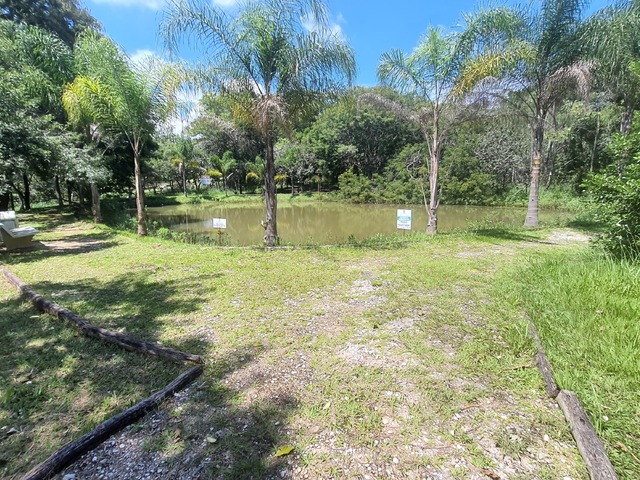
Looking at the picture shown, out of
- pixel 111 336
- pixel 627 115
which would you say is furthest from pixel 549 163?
pixel 111 336

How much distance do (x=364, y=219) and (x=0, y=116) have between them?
13.2 metres

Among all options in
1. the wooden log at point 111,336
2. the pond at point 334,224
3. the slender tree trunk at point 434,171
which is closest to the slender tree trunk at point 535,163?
the pond at point 334,224

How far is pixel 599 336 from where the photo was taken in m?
2.62

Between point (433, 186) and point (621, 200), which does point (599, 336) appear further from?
point (433, 186)

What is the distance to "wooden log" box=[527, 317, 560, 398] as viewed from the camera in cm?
213

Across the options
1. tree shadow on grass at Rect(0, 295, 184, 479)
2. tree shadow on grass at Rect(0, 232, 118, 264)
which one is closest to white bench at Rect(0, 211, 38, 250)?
tree shadow on grass at Rect(0, 232, 118, 264)

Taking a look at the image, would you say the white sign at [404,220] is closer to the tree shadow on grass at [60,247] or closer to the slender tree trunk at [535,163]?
the slender tree trunk at [535,163]

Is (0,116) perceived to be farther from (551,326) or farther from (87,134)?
(551,326)

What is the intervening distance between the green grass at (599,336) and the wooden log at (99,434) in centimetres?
264

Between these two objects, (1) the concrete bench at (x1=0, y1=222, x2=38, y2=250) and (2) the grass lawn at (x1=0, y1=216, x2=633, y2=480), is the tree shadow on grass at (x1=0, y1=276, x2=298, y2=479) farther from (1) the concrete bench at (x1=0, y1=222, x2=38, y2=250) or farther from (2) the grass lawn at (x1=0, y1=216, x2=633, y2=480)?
(1) the concrete bench at (x1=0, y1=222, x2=38, y2=250)

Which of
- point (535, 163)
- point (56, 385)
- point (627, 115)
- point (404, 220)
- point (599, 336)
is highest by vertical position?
point (627, 115)

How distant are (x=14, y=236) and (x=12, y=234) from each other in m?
0.05

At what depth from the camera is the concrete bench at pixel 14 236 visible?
6345 millimetres

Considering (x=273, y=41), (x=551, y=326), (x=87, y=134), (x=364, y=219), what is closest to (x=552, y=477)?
(x=551, y=326)
